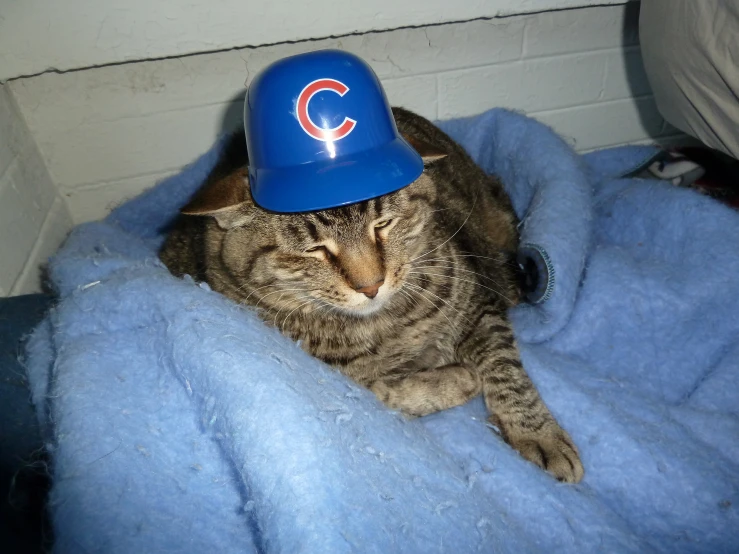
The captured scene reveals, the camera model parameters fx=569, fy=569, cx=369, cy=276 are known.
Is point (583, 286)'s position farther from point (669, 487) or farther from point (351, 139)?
point (351, 139)

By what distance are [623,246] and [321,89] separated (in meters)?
1.15

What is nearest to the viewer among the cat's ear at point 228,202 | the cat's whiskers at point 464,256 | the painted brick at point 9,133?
the cat's ear at point 228,202

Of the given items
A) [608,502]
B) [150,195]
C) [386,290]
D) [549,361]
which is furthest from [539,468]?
[150,195]

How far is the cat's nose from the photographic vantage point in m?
1.10

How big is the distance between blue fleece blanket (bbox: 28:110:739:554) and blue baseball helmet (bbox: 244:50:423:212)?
11.0 inches

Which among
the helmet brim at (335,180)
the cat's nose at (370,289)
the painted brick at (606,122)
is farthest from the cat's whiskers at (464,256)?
the painted brick at (606,122)

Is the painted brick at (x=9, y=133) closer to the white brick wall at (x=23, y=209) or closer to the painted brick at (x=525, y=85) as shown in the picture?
the white brick wall at (x=23, y=209)

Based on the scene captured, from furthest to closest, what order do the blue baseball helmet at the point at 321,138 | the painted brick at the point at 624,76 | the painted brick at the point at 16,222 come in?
the painted brick at the point at 624,76
the painted brick at the point at 16,222
the blue baseball helmet at the point at 321,138

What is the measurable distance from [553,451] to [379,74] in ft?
4.40

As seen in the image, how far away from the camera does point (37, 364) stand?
1.10 m

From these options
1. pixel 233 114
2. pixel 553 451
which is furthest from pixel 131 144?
pixel 553 451

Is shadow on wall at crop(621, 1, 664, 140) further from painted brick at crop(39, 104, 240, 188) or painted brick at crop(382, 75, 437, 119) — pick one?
painted brick at crop(39, 104, 240, 188)

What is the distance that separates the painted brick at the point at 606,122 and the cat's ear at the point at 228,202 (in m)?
1.43

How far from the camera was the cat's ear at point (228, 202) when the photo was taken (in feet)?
3.54
